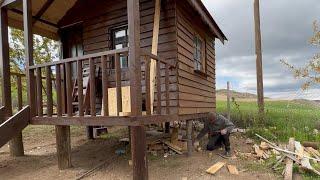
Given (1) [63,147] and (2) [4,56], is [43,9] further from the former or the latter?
(1) [63,147]

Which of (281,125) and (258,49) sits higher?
(258,49)

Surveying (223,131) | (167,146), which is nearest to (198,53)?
(223,131)

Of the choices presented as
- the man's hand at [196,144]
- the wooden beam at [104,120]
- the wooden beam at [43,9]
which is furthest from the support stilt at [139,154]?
the wooden beam at [43,9]

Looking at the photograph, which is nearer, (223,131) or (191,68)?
(223,131)

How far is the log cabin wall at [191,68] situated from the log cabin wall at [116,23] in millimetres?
239

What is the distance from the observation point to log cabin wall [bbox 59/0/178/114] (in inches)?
328

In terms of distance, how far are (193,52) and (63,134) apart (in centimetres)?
443

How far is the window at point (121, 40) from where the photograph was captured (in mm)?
9027

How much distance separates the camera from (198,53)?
10.9m

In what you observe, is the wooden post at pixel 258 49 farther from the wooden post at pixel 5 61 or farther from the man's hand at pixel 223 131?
the wooden post at pixel 5 61

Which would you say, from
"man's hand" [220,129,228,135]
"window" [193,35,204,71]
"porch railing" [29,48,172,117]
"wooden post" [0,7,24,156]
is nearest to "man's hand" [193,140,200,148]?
"man's hand" [220,129,228,135]

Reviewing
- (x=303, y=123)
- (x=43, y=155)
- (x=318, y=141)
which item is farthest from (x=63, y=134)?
(x=303, y=123)

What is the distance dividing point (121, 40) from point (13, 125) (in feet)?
11.6

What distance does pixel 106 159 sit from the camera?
892 centimetres
